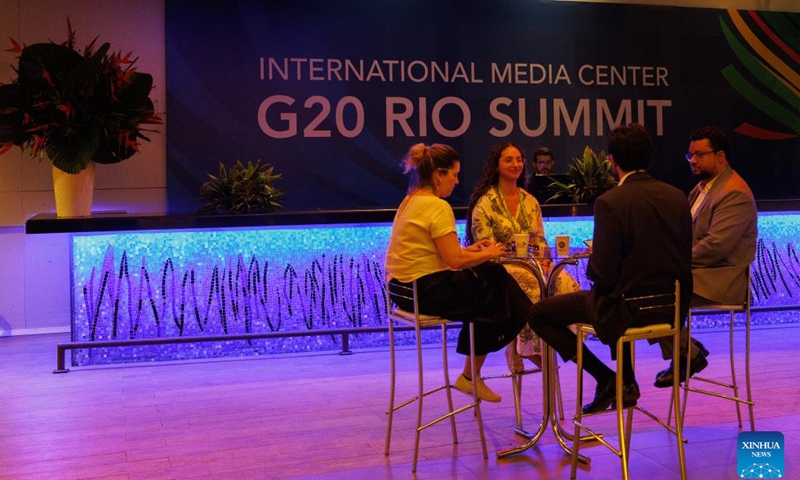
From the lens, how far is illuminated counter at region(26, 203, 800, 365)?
17.9ft

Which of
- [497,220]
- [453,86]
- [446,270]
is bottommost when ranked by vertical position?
[446,270]

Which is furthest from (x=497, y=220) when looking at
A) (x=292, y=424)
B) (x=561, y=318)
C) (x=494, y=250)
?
(x=292, y=424)

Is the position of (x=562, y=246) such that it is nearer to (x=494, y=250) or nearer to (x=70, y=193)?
(x=494, y=250)

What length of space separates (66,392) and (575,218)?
337cm

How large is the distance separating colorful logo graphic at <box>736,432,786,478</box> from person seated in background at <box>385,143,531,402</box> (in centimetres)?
100

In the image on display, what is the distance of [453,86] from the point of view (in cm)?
768

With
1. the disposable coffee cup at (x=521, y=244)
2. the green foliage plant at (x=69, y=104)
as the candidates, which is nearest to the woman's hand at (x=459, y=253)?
the disposable coffee cup at (x=521, y=244)

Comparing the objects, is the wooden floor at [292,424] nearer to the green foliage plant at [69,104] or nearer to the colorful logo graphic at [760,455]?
the colorful logo graphic at [760,455]

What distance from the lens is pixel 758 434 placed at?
3803mm

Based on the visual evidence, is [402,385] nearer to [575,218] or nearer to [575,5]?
[575,218]

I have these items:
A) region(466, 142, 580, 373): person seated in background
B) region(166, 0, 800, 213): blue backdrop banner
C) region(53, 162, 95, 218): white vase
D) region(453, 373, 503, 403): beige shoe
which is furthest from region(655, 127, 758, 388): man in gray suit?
region(166, 0, 800, 213): blue backdrop banner

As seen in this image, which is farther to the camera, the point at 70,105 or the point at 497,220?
the point at 70,105

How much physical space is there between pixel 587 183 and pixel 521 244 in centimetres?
248

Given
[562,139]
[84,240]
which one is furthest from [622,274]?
[562,139]
